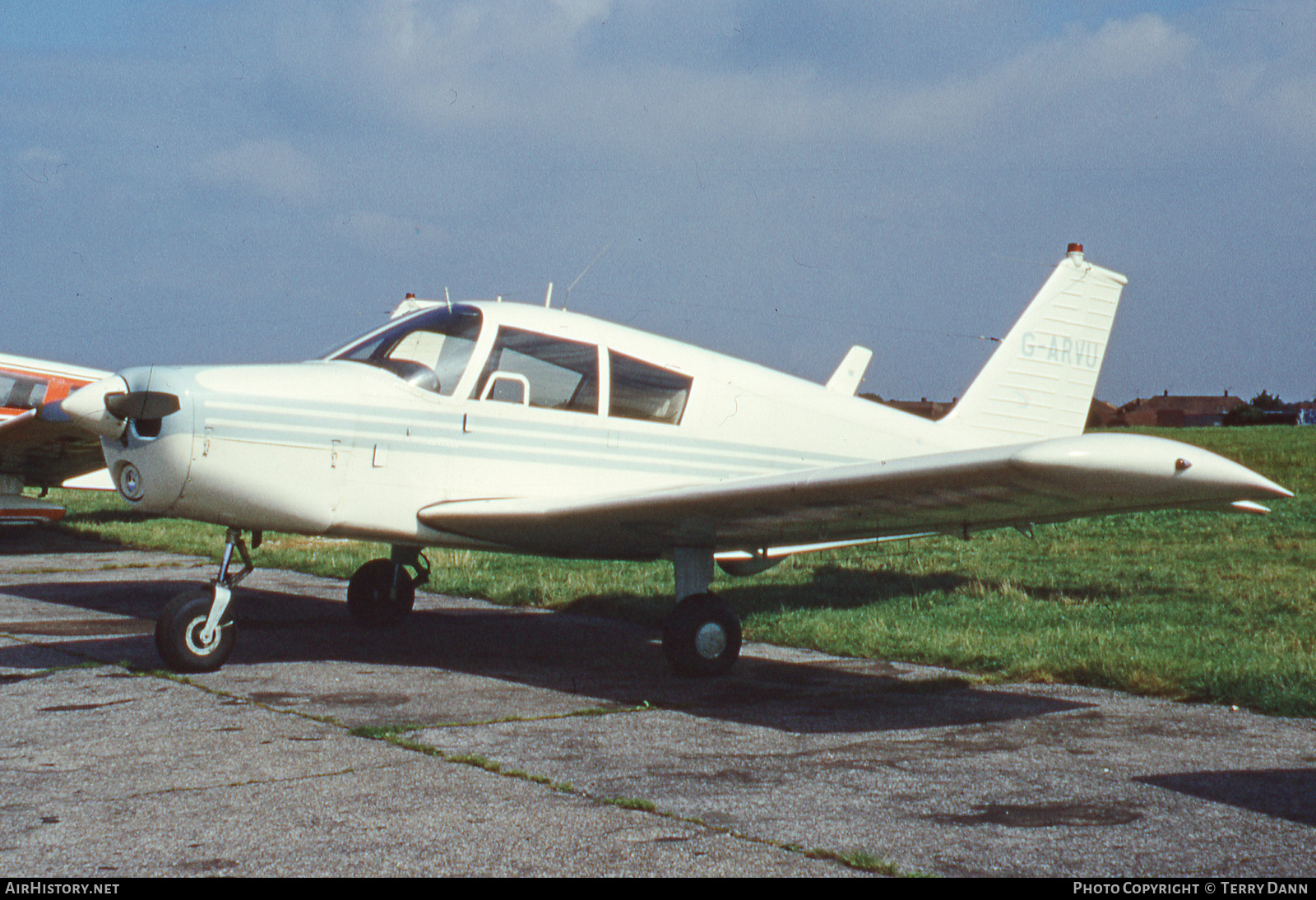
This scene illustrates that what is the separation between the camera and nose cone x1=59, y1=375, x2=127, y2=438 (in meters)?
5.71

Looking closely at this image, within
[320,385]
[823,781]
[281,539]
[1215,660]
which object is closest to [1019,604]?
[1215,660]

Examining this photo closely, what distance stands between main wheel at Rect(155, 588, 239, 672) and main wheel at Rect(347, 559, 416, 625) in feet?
6.71

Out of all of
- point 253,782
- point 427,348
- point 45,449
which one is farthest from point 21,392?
point 253,782

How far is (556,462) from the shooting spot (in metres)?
6.79

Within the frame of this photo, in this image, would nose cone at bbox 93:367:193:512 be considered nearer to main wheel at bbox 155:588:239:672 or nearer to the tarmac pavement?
main wheel at bbox 155:588:239:672

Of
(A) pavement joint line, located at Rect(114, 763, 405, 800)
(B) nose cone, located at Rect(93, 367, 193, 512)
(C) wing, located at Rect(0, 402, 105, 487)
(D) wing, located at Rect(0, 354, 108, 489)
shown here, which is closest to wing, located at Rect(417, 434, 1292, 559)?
(B) nose cone, located at Rect(93, 367, 193, 512)

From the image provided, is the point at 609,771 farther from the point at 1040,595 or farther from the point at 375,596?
the point at 1040,595

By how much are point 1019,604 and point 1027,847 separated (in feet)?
17.5

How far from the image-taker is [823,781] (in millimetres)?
4176

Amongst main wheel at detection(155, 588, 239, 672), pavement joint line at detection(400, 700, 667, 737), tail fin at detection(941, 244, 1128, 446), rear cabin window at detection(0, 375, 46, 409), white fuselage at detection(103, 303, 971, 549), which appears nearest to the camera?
pavement joint line at detection(400, 700, 667, 737)

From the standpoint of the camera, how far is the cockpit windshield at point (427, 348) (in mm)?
6523

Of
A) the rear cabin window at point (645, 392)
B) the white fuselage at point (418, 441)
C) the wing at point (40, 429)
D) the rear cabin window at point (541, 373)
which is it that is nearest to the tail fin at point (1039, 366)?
the white fuselage at point (418, 441)

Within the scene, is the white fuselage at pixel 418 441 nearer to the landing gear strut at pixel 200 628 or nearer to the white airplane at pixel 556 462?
the white airplane at pixel 556 462

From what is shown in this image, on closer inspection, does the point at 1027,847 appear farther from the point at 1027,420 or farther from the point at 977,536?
the point at 977,536
